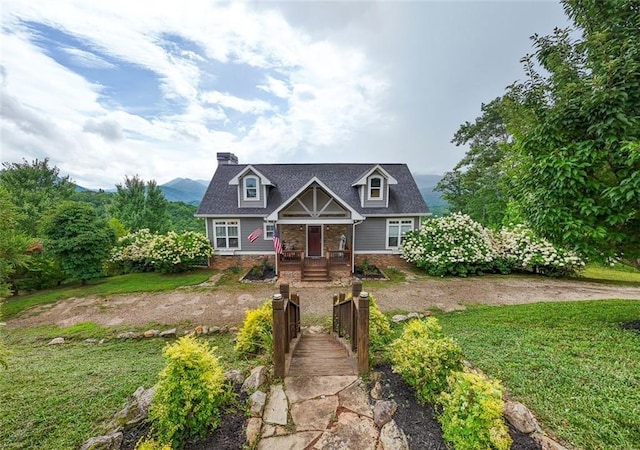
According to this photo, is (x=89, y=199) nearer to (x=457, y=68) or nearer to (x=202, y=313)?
(x=202, y=313)

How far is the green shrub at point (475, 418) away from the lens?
80.0 inches

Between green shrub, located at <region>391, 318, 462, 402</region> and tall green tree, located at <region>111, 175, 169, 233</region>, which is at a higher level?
tall green tree, located at <region>111, 175, 169, 233</region>

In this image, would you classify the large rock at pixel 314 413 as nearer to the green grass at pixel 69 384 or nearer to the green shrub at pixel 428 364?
the green shrub at pixel 428 364

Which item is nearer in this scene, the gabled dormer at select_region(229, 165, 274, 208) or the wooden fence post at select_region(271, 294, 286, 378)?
the wooden fence post at select_region(271, 294, 286, 378)

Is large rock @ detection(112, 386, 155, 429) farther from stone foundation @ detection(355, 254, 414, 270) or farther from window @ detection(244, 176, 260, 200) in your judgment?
window @ detection(244, 176, 260, 200)

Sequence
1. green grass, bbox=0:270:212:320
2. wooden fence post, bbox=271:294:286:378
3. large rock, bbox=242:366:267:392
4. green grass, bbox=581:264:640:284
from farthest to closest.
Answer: green grass, bbox=581:264:640:284 < green grass, bbox=0:270:212:320 < wooden fence post, bbox=271:294:286:378 < large rock, bbox=242:366:267:392

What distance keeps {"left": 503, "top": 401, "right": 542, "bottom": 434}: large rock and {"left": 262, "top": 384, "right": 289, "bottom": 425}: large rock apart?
2.29m

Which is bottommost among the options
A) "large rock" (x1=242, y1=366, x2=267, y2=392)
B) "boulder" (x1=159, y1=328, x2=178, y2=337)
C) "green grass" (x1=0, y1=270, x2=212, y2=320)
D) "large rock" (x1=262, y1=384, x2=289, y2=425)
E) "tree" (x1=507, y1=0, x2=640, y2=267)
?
"boulder" (x1=159, y1=328, x2=178, y2=337)

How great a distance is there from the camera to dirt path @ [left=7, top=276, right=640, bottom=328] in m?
7.66

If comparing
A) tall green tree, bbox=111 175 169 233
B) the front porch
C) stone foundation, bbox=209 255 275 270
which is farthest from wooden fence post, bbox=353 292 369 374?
tall green tree, bbox=111 175 169 233

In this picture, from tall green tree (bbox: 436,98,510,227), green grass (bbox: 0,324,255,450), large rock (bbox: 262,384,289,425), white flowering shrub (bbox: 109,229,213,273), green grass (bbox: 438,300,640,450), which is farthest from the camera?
tall green tree (bbox: 436,98,510,227)

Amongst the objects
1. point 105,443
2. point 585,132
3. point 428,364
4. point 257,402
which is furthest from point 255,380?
point 585,132

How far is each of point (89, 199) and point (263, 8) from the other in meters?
38.4

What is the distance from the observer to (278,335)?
10.9ft
